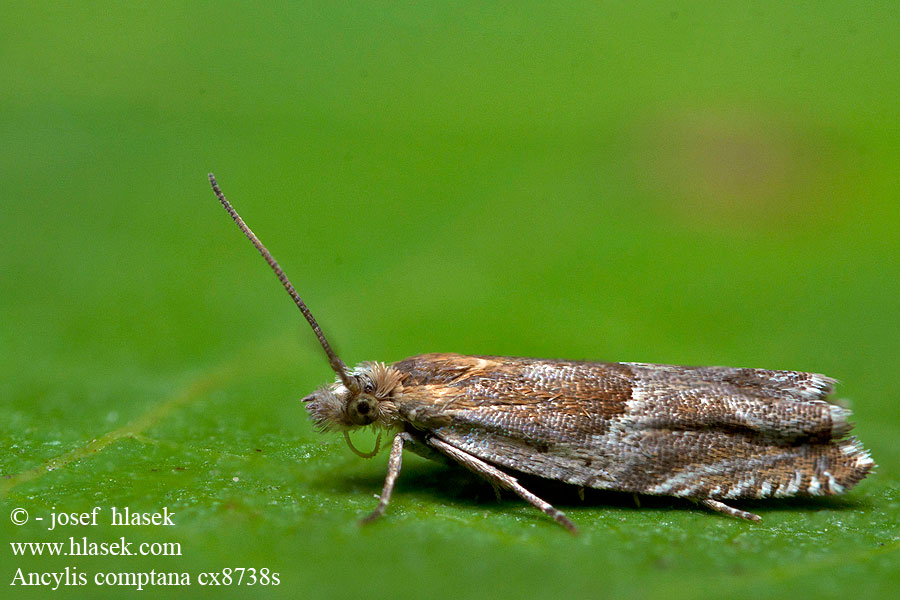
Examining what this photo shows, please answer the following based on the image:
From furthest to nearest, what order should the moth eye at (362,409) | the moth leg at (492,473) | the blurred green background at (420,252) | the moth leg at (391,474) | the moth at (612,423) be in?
the moth eye at (362,409), the moth at (612,423), the moth leg at (492,473), the moth leg at (391,474), the blurred green background at (420,252)

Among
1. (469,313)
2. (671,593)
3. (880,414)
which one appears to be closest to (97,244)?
(469,313)

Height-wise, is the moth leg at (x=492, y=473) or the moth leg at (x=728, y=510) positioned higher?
the moth leg at (x=728, y=510)

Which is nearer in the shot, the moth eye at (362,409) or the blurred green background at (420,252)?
the blurred green background at (420,252)

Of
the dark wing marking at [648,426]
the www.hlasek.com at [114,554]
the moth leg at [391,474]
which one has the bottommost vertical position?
the www.hlasek.com at [114,554]

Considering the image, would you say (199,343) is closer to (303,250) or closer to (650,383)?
(303,250)

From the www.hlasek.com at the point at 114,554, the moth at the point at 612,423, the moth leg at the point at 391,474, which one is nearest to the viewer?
the www.hlasek.com at the point at 114,554

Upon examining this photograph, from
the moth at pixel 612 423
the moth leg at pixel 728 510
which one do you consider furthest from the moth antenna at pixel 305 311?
the moth leg at pixel 728 510

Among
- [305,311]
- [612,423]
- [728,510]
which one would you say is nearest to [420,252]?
[305,311]

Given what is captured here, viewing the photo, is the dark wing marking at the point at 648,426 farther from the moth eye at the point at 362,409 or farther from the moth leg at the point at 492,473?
the moth eye at the point at 362,409

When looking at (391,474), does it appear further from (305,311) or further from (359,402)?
(305,311)
